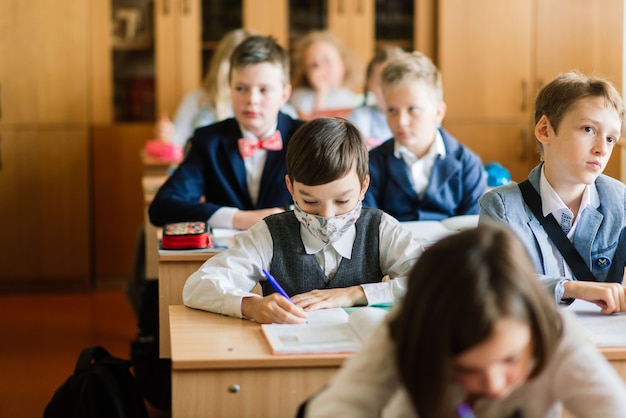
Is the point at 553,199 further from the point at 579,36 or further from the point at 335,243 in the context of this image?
the point at 579,36

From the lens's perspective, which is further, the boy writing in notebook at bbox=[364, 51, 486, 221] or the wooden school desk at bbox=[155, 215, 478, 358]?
the boy writing in notebook at bbox=[364, 51, 486, 221]

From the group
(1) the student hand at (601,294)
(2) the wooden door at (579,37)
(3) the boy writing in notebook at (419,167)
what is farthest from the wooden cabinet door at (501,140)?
(1) the student hand at (601,294)

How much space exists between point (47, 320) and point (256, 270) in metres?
2.93

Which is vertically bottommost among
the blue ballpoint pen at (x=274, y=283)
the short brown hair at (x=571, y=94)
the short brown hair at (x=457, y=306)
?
the blue ballpoint pen at (x=274, y=283)

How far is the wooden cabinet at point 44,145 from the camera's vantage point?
550 centimetres

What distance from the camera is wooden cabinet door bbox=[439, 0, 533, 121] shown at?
568 cm

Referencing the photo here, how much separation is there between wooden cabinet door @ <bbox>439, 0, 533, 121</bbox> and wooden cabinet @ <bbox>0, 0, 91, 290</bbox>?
2.07m

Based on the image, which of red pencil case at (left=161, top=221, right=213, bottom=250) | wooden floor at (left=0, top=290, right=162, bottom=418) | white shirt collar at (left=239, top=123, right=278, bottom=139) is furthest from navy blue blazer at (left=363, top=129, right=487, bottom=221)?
wooden floor at (left=0, top=290, right=162, bottom=418)

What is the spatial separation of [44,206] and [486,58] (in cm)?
268

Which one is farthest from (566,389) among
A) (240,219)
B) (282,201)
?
(282,201)

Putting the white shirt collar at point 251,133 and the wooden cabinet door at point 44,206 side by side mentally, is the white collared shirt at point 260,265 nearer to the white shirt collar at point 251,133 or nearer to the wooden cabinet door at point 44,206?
the white shirt collar at point 251,133

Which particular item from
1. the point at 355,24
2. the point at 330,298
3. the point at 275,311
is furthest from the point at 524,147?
the point at 275,311

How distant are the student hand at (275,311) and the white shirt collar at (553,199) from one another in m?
0.69

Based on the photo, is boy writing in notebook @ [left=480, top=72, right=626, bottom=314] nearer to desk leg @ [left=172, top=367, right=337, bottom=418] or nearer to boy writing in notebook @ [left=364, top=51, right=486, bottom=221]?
desk leg @ [left=172, top=367, right=337, bottom=418]
